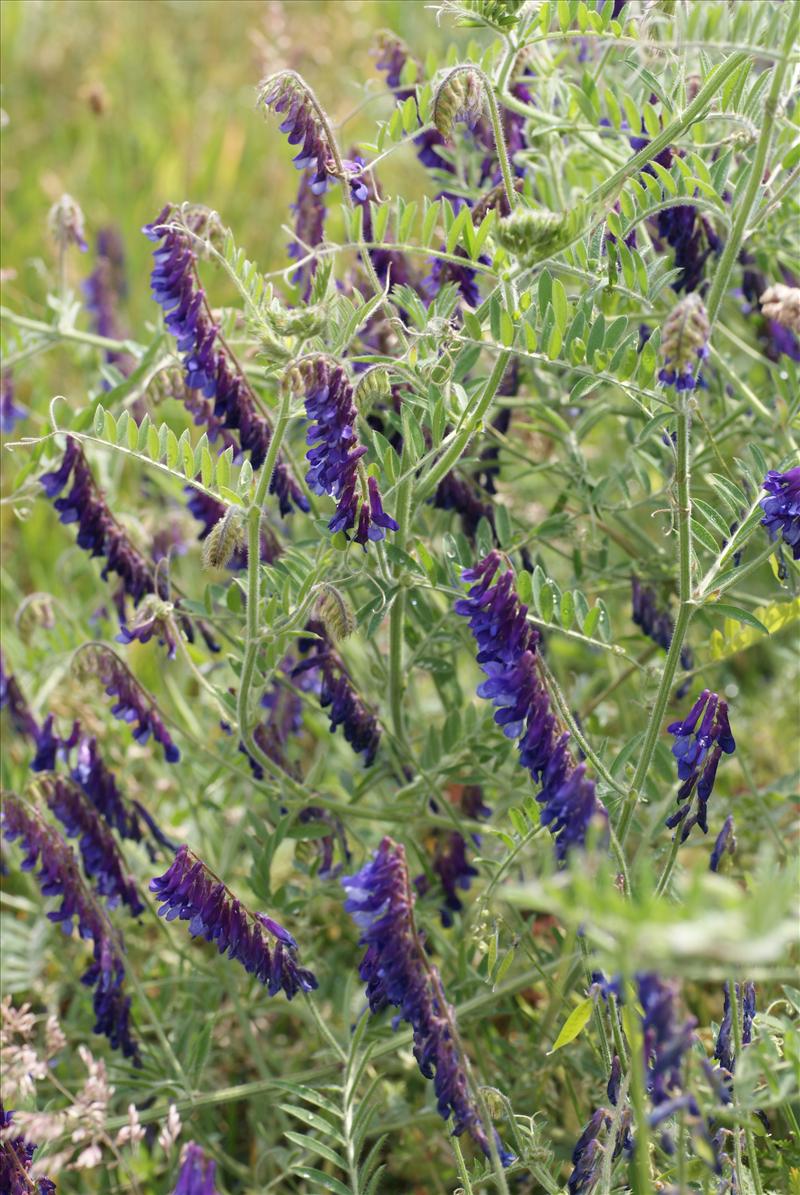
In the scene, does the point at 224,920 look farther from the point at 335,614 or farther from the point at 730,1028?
the point at 730,1028

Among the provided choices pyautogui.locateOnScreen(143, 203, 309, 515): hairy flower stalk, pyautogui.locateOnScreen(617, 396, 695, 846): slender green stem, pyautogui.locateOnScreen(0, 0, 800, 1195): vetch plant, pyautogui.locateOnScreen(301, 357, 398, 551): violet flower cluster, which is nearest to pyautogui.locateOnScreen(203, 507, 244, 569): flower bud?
pyautogui.locateOnScreen(0, 0, 800, 1195): vetch plant

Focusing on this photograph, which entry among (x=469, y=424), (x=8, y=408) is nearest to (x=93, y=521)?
(x=469, y=424)

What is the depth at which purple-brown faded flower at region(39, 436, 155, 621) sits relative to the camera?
2.06 m

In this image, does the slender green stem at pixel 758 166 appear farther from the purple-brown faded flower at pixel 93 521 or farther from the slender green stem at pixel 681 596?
the purple-brown faded flower at pixel 93 521

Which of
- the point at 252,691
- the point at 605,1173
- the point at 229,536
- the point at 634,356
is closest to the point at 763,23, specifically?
the point at 634,356

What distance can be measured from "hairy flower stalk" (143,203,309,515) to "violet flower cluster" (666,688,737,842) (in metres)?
0.73

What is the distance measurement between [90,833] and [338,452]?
82cm

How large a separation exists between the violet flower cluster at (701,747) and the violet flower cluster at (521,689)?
161mm

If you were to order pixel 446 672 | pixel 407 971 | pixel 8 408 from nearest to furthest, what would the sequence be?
pixel 407 971 < pixel 446 672 < pixel 8 408

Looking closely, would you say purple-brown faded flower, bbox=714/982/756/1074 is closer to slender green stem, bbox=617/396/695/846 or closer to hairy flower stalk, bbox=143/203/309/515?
slender green stem, bbox=617/396/695/846

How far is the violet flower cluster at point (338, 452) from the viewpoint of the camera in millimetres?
1547

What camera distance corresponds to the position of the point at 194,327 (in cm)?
187

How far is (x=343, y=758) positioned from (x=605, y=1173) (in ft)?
4.52

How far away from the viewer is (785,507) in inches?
63.0
